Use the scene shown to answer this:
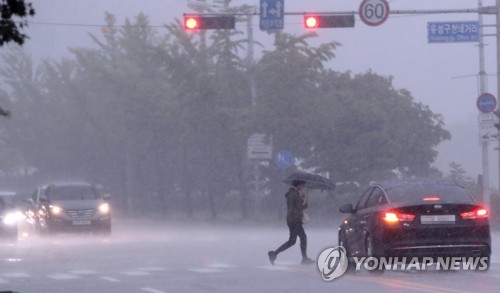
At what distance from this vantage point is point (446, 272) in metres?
18.4

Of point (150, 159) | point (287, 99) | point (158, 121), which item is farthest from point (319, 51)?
point (150, 159)

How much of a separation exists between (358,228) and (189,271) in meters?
3.33

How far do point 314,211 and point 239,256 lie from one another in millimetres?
25350

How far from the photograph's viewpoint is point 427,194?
18094 millimetres

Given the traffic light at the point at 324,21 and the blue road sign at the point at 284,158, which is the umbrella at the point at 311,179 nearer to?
the traffic light at the point at 324,21

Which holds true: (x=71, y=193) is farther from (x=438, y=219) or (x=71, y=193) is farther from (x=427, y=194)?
(x=438, y=219)

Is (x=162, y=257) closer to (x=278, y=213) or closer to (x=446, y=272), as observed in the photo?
(x=446, y=272)

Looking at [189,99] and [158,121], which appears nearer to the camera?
[189,99]

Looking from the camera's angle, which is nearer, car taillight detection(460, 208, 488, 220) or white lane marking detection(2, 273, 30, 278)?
car taillight detection(460, 208, 488, 220)

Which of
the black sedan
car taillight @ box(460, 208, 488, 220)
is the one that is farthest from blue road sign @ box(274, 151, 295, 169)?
car taillight @ box(460, 208, 488, 220)

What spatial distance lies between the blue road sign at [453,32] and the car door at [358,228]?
12.4 m

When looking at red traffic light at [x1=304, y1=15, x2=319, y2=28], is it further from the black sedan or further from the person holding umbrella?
the black sedan

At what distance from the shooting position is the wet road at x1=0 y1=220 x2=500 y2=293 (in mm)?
16938

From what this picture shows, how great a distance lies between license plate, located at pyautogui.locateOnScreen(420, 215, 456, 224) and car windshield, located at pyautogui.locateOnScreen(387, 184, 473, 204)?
0.25 m
